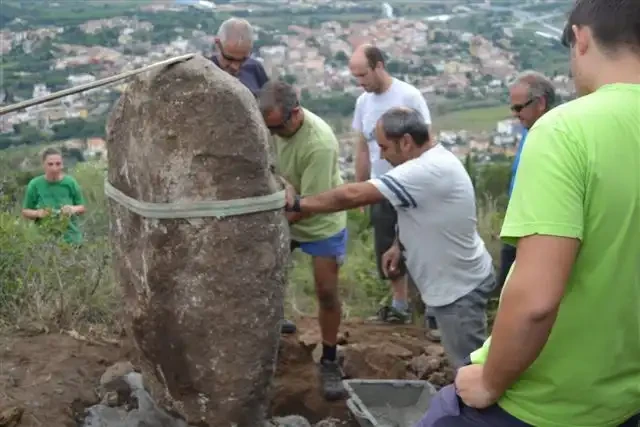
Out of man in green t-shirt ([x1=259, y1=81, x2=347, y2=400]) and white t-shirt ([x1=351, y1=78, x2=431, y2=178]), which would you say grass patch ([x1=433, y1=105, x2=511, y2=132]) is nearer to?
white t-shirt ([x1=351, y1=78, x2=431, y2=178])

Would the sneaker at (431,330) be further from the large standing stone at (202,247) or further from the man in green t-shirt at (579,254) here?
the man in green t-shirt at (579,254)

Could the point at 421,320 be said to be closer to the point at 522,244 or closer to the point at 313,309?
the point at 313,309

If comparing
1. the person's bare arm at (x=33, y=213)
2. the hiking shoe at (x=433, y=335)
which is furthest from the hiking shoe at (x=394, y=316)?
the person's bare arm at (x=33, y=213)

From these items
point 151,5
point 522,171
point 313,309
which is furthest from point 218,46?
point 151,5

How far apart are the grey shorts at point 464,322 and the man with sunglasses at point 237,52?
6.31 ft

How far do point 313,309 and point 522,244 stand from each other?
4.91 m

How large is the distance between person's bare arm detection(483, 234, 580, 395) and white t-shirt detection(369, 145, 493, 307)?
1.97m

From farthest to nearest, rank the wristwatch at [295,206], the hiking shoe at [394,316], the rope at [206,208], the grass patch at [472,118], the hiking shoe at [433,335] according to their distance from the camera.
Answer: the grass patch at [472,118] → the hiking shoe at [394,316] → the hiking shoe at [433,335] → the wristwatch at [295,206] → the rope at [206,208]

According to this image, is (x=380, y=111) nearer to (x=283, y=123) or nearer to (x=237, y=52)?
(x=237, y=52)

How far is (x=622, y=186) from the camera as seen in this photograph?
6.89 feet

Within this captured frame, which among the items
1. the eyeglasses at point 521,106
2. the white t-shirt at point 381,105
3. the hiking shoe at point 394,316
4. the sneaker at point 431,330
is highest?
the eyeglasses at point 521,106

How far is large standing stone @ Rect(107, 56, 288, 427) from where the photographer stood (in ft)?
12.2

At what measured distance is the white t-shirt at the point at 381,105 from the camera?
6.18m

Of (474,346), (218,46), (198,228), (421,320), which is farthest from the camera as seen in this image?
(421,320)
